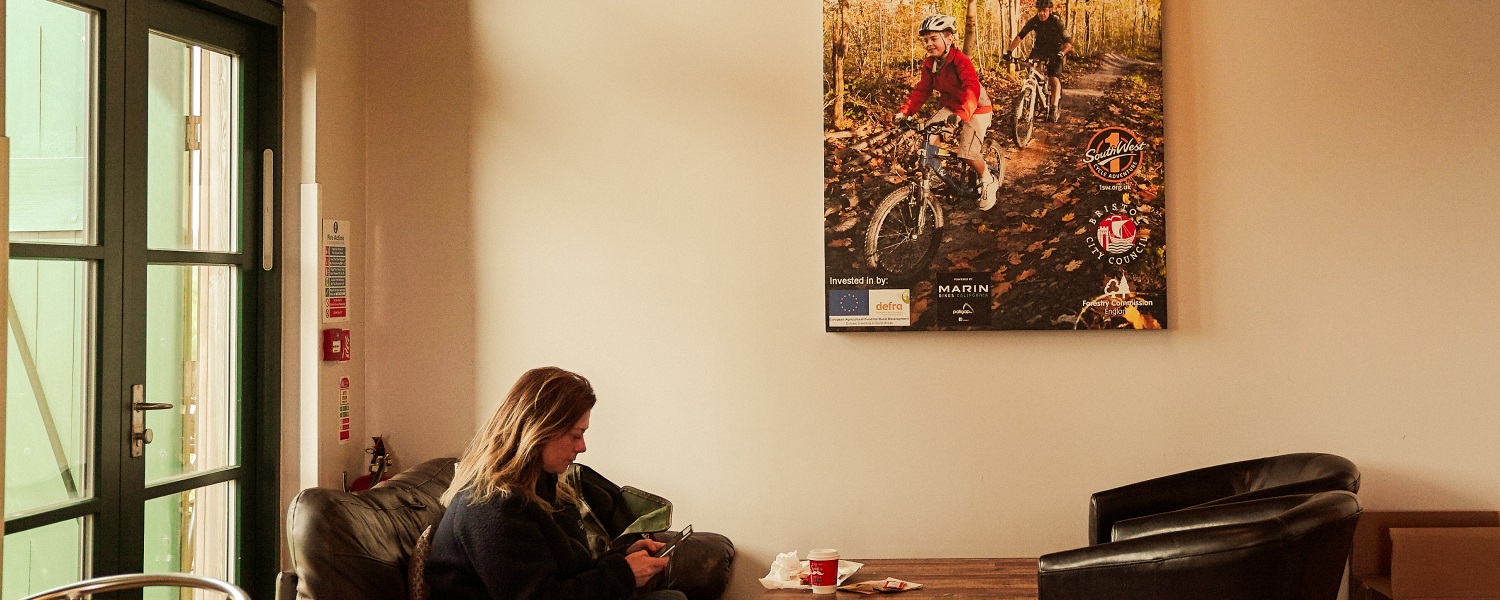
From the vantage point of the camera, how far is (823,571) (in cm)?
319

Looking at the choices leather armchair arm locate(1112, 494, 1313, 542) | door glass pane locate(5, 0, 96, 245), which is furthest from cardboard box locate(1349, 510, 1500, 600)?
door glass pane locate(5, 0, 96, 245)

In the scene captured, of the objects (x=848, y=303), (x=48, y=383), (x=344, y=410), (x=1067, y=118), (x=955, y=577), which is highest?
(x=1067, y=118)

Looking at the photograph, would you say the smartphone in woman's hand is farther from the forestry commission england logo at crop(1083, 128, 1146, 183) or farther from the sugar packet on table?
the forestry commission england logo at crop(1083, 128, 1146, 183)

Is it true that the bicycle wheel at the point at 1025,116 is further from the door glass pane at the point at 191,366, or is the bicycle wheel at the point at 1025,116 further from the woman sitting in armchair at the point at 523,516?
the door glass pane at the point at 191,366

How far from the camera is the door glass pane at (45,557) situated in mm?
2830

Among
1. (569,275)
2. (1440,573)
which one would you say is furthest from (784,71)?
(1440,573)

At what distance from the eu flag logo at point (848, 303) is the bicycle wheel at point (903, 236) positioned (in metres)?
0.11

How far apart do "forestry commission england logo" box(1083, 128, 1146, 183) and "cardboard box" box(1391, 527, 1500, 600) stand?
1.47 m

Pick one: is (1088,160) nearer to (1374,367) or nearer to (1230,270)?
(1230,270)

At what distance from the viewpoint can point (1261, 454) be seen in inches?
150

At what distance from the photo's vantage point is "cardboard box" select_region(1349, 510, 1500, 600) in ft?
12.1

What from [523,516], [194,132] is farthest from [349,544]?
[194,132]

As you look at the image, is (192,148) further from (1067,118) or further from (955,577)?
(1067,118)

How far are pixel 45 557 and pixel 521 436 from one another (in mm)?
1421
